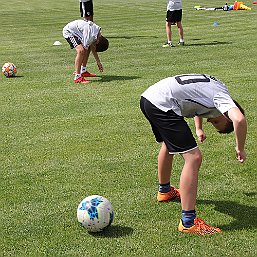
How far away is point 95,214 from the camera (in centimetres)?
527

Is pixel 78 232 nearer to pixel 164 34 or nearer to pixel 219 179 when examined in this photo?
pixel 219 179

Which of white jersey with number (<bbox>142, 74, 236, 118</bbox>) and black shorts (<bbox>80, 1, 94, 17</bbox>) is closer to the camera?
white jersey with number (<bbox>142, 74, 236, 118</bbox>)

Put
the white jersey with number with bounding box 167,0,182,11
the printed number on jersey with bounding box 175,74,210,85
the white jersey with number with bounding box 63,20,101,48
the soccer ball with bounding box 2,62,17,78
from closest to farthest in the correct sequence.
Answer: the printed number on jersey with bounding box 175,74,210,85, the white jersey with number with bounding box 63,20,101,48, the soccer ball with bounding box 2,62,17,78, the white jersey with number with bounding box 167,0,182,11

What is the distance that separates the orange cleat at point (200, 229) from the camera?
5.21 metres

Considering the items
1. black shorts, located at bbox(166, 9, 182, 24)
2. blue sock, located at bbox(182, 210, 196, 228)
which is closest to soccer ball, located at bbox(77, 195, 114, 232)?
blue sock, located at bbox(182, 210, 196, 228)

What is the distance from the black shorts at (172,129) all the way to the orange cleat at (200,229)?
70 centimetres

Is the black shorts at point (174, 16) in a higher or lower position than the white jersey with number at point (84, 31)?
lower

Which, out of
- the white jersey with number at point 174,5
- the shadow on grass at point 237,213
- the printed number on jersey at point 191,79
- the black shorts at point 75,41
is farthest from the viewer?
the white jersey with number at point 174,5

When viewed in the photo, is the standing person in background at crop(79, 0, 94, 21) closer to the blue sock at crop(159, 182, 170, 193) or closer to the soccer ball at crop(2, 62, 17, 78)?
the soccer ball at crop(2, 62, 17, 78)

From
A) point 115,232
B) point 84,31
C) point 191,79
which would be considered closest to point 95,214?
point 115,232

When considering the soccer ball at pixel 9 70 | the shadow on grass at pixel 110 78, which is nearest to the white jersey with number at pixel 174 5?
the shadow on grass at pixel 110 78

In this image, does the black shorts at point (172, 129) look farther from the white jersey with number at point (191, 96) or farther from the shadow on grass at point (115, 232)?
the shadow on grass at point (115, 232)

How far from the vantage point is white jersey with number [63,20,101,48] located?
11992 millimetres

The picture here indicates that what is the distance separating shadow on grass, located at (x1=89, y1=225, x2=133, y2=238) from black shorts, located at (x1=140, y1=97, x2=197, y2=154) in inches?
34.3
